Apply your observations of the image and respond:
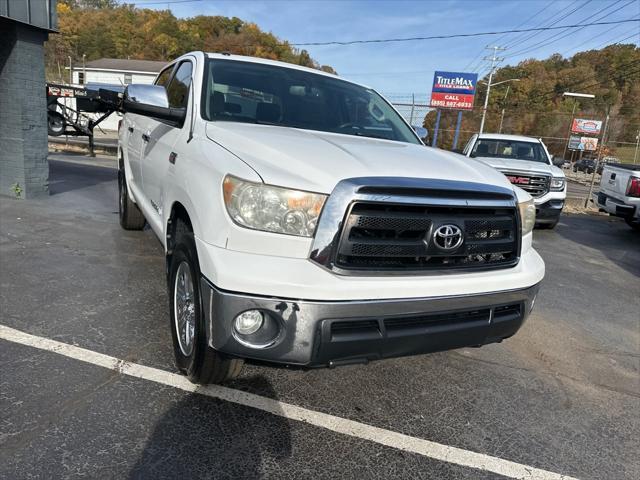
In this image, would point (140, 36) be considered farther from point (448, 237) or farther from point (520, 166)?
point (448, 237)

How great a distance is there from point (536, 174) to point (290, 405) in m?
7.43

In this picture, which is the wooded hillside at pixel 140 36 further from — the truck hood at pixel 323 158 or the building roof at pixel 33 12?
the truck hood at pixel 323 158

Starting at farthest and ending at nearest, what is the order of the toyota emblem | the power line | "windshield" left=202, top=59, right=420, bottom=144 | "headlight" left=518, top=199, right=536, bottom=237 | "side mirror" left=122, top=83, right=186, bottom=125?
the power line < "windshield" left=202, top=59, right=420, bottom=144 < "side mirror" left=122, top=83, right=186, bottom=125 < "headlight" left=518, top=199, right=536, bottom=237 < the toyota emblem

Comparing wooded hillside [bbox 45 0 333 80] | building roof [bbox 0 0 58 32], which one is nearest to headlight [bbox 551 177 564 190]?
building roof [bbox 0 0 58 32]

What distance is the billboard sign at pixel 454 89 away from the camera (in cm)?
3122

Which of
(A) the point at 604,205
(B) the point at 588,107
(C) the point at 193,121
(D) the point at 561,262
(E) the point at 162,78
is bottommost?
(D) the point at 561,262

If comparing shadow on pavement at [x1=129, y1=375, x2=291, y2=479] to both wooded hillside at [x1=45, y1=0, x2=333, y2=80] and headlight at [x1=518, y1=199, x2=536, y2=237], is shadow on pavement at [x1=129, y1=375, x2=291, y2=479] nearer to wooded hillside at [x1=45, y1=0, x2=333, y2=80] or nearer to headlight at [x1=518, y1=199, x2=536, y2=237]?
headlight at [x1=518, y1=199, x2=536, y2=237]

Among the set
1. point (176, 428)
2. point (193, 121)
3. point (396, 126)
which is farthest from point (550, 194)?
point (176, 428)

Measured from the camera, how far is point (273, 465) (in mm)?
2242

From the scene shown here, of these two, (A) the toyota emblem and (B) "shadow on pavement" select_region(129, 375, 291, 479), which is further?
(A) the toyota emblem

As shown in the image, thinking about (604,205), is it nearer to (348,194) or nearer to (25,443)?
(348,194)

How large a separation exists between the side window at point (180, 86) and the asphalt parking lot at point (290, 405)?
1.62m

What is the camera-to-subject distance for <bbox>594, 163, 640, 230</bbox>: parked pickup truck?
8.57 metres

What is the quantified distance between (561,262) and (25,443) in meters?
6.82
